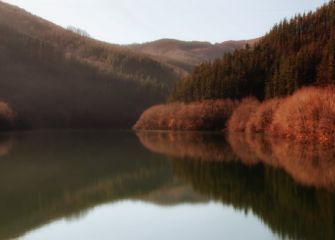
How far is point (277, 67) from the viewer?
90438 mm

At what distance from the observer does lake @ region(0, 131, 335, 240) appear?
16.2 m

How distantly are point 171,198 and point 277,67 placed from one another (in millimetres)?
71887

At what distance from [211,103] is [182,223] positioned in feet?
239

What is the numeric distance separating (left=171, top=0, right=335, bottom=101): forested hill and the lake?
36.7 m

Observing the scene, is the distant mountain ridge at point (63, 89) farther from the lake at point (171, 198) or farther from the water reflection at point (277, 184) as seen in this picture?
the lake at point (171, 198)

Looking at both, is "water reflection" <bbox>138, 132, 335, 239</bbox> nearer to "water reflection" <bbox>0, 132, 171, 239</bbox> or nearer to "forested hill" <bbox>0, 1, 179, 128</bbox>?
"water reflection" <bbox>0, 132, 171, 239</bbox>

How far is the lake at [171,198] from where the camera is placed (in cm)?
1616

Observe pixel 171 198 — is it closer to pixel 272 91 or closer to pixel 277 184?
pixel 277 184

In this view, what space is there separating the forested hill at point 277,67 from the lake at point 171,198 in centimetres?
3672

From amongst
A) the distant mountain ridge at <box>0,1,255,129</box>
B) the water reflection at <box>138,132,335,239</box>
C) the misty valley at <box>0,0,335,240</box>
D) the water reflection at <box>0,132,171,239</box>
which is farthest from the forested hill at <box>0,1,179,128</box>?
the water reflection at <box>138,132,335,239</box>

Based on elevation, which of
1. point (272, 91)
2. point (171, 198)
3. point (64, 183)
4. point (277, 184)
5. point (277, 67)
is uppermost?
point (277, 67)

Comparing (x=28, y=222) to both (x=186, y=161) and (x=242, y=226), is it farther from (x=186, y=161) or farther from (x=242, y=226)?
(x=186, y=161)

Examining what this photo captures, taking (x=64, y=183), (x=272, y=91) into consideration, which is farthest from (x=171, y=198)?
(x=272, y=91)

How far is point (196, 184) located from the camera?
26594 millimetres
